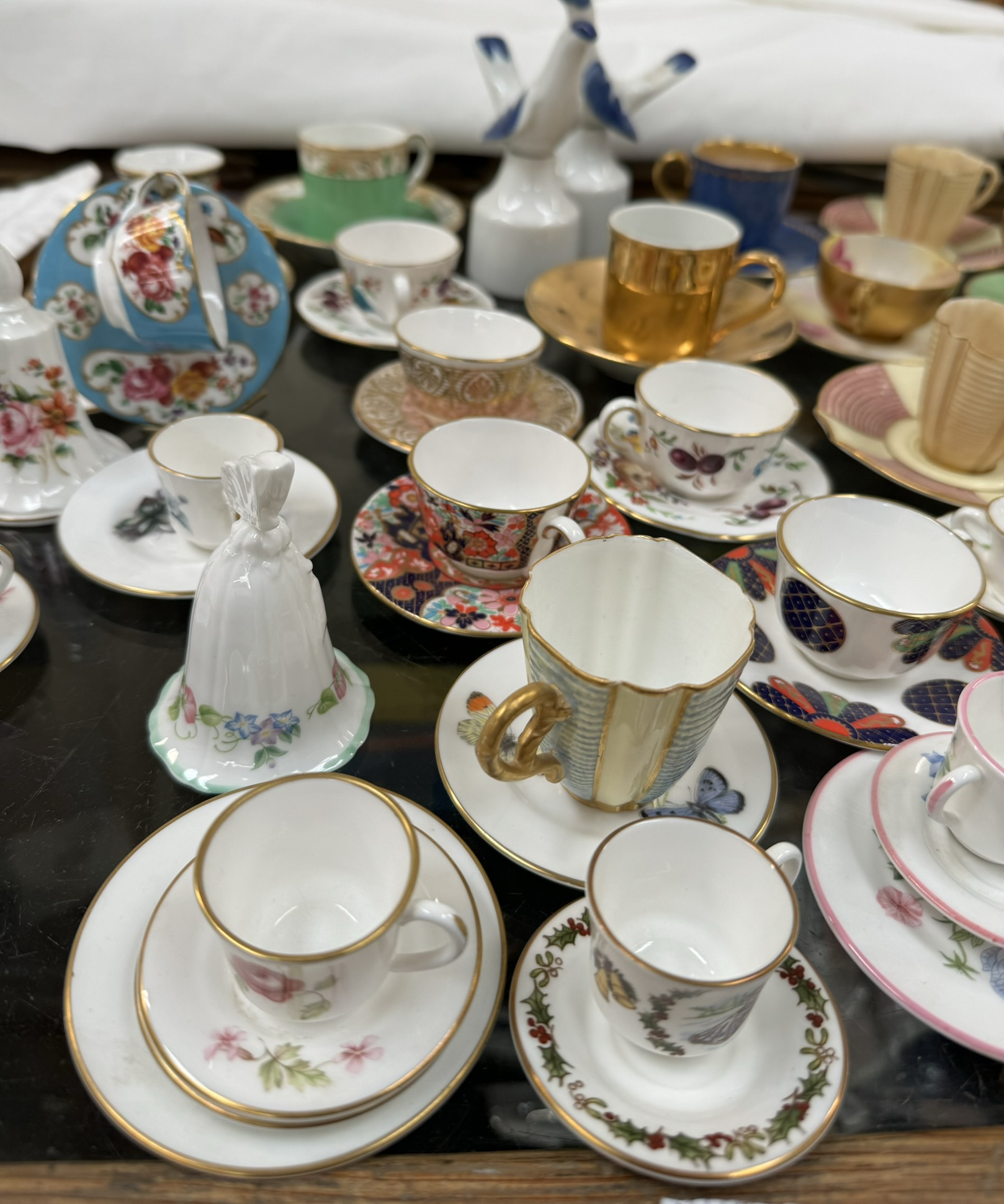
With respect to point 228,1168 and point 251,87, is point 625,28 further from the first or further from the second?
point 228,1168

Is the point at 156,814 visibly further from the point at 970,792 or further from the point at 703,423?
the point at 703,423

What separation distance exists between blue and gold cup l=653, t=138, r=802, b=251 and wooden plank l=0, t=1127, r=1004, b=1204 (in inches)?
42.8

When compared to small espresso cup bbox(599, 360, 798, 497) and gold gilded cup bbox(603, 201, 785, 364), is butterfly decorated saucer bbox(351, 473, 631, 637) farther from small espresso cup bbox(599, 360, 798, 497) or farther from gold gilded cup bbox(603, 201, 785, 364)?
gold gilded cup bbox(603, 201, 785, 364)

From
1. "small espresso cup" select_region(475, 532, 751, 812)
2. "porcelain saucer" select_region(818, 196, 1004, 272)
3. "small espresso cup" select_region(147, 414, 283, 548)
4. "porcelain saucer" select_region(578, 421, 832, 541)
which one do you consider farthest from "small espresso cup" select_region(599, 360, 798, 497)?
"porcelain saucer" select_region(818, 196, 1004, 272)

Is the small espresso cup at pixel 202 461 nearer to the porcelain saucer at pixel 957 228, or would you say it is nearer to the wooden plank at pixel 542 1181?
the wooden plank at pixel 542 1181

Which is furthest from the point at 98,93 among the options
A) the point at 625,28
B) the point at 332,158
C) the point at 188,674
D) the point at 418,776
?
the point at 418,776

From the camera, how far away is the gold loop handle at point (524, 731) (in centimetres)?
48

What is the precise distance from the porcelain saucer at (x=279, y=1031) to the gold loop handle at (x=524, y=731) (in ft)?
0.25

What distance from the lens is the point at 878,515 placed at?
0.73 meters

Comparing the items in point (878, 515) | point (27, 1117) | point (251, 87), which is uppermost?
point (251, 87)

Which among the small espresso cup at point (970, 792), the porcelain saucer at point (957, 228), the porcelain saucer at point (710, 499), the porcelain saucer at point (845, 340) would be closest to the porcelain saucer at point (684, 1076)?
the small espresso cup at point (970, 792)

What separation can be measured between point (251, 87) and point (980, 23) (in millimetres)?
1360

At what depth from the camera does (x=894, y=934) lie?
1.65ft

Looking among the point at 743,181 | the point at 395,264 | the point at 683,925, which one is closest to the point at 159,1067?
the point at 683,925
